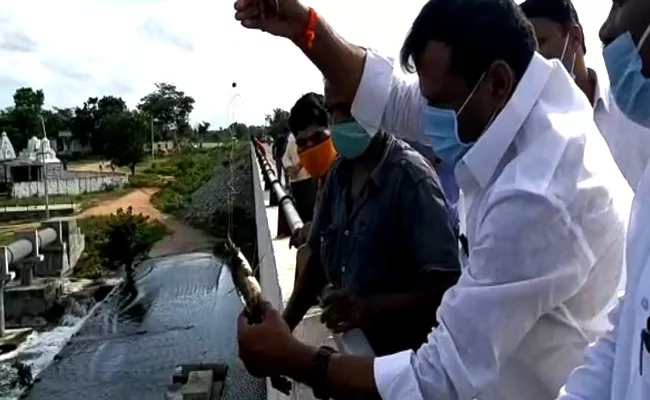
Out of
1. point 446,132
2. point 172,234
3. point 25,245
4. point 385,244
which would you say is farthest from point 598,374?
point 172,234

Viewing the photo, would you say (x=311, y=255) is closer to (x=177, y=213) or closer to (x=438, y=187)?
(x=438, y=187)

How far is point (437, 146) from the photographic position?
7.06ft

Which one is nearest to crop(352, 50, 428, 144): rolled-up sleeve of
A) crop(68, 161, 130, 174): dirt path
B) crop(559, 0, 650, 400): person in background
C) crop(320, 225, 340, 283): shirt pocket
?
crop(320, 225, 340, 283): shirt pocket

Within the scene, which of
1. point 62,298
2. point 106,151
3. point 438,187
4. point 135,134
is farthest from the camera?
point 106,151

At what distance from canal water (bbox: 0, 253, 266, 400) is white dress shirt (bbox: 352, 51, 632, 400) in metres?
14.1

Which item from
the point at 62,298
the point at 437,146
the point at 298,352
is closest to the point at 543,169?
the point at 437,146

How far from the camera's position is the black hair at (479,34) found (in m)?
2.01

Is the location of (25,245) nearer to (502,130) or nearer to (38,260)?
(38,260)

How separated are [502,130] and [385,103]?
0.89 m

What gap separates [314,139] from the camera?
4.24 metres

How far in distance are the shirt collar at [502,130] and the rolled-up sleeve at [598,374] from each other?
39 cm

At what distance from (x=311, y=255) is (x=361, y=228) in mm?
476

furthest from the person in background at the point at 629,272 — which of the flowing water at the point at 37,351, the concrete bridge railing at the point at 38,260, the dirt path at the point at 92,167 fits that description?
the dirt path at the point at 92,167

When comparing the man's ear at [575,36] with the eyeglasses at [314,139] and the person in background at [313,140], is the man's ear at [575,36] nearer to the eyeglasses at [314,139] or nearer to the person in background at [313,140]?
the person in background at [313,140]
